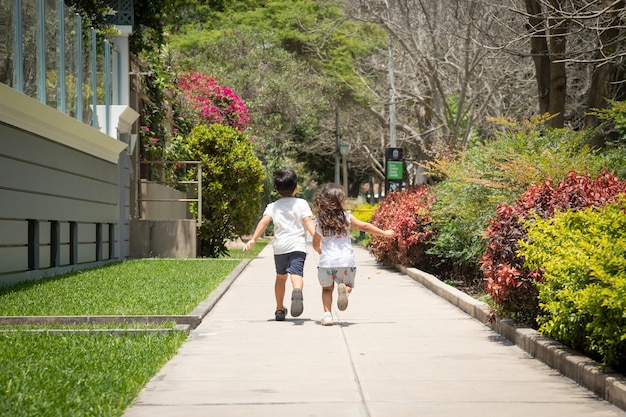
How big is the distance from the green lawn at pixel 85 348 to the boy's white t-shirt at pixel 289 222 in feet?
4.57

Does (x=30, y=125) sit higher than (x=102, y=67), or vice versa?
(x=102, y=67)

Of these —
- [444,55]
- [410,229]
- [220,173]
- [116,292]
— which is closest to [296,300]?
[116,292]

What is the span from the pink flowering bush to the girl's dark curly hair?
2361 centimetres

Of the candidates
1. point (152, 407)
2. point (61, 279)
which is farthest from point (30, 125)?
point (152, 407)

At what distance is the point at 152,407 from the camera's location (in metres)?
7.01

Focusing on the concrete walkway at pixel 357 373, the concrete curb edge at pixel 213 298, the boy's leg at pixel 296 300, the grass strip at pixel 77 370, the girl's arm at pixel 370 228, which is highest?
the girl's arm at pixel 370 228

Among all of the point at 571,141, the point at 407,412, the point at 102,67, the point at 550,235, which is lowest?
the point at 407,412

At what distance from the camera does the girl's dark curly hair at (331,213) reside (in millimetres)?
11852

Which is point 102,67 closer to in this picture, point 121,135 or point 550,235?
point 121,135

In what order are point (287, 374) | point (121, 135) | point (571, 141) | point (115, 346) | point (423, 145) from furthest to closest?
1. point (423, 145)
2. point (121, 135)
3. point (571, 141)
4. point (115, 346)
5. point (287, 374)

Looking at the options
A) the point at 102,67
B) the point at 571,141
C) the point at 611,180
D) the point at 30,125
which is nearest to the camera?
the point at 611,180

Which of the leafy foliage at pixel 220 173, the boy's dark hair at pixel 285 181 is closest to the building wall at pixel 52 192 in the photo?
the leafy foliage at pixel 220 173

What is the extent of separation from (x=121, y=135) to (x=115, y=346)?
16969 mm

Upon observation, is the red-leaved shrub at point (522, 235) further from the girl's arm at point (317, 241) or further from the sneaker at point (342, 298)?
the girl's arm at point (317, 241)
